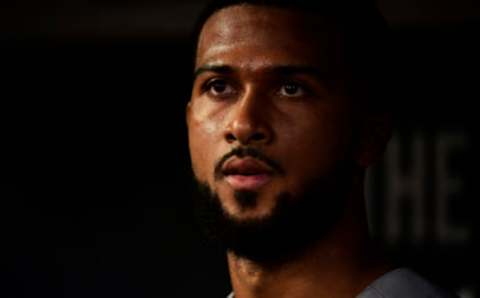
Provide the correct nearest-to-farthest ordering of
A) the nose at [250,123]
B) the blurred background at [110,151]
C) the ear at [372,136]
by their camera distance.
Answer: the nose at [250,123]
the ear at [372,136]
the blurred background at [110,151]

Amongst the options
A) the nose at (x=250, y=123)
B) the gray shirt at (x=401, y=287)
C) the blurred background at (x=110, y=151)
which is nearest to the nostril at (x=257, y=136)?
the nose at (x=250, y=123)

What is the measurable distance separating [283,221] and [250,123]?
0.49 ft

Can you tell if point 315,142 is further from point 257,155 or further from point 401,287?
point 401,287

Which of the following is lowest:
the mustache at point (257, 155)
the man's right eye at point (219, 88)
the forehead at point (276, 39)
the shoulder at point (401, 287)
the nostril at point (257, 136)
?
the shoulder at point (401, 287)

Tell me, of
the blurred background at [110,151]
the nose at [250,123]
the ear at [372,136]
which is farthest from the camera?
the blurred background at [110,151]

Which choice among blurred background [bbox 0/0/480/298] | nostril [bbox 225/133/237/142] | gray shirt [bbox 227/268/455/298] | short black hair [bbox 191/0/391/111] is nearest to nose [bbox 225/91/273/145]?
nostril [bbox 225/133/237/142]

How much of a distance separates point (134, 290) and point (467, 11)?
5.18ft

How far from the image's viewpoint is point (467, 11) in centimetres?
274

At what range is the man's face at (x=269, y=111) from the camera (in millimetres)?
1144

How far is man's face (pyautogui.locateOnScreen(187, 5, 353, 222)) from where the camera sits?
1.14 meters

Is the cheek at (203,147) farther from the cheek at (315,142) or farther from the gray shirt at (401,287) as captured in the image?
the gray shirt at (401,287)

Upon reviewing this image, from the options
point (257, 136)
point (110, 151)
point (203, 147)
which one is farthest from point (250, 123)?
point (110, 151)

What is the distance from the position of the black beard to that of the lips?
0.04 feet

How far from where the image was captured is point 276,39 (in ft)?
3.89
